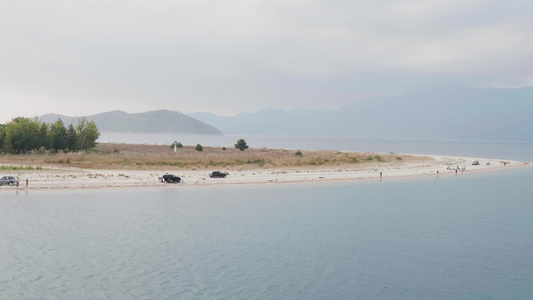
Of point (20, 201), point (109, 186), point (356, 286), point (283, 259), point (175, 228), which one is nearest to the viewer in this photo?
point (356, 286)

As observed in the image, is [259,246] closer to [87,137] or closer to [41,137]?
[41,137]

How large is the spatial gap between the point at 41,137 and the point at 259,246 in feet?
385

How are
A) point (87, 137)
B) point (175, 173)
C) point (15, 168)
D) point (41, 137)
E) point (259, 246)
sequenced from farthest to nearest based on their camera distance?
point (87, 137), point (41, 137), point (175, 173), point (15, 168), point (259, 246)

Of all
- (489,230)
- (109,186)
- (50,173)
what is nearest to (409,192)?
(489,230)

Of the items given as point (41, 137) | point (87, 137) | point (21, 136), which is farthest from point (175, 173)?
point (87, 137)

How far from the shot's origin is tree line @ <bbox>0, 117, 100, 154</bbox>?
125m

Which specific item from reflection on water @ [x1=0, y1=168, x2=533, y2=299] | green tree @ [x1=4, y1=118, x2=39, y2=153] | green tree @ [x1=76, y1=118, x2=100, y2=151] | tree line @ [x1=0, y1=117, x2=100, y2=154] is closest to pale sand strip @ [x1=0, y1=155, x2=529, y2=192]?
reflection on water @ [x1=0, y1=168, x2=533, y2=299]

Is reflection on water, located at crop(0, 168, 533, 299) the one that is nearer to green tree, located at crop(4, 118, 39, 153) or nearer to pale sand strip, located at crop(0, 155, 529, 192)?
pale sand strip, located at crop(0, 155, 529, 192)

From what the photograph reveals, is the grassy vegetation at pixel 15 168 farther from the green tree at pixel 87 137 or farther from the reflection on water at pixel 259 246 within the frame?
the green tree at pixel 87 137

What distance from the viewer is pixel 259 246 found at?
40.0m

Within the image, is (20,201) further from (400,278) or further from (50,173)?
(400,278)

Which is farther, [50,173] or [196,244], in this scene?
[50,173]

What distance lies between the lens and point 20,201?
5956cm

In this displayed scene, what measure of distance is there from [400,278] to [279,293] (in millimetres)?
9913
